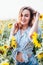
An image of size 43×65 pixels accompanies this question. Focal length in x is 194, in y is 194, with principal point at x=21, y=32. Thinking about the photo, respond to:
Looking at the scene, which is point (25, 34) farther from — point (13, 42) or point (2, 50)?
point (2, 50)

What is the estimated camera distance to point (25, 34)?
6.77ft

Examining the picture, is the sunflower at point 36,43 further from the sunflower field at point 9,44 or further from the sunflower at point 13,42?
the sunflower at point 13,42

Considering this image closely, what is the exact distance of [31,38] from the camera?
6.61ft

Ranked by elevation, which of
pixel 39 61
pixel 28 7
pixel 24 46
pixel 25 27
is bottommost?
pixel 39 61

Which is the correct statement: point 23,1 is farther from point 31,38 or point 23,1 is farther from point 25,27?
point 31,38

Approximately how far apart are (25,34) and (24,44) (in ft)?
0.36

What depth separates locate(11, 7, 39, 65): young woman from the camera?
6.56 ft

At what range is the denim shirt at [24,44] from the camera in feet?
6.57

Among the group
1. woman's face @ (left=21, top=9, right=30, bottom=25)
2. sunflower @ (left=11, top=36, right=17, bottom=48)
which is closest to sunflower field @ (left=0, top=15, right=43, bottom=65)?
sunflower @ (left=11, top=36, right=17, bottom=48)

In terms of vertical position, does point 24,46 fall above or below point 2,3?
below

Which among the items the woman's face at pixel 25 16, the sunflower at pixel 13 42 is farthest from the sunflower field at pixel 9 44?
the woman's face at pixel 25 16

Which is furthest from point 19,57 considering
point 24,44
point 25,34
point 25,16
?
point 25,16

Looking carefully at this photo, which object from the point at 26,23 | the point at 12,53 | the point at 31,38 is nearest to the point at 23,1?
the point at 26,23

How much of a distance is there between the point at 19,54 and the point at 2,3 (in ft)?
2.05
